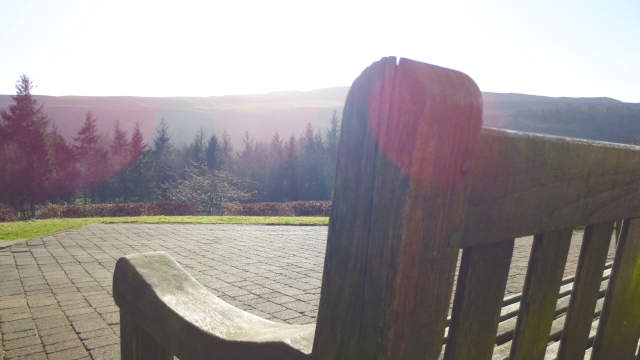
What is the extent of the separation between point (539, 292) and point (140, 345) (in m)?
1.18

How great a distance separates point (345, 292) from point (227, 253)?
672 centimetres

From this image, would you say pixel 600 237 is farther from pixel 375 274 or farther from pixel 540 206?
pixel 375 274

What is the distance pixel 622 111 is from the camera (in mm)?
42719

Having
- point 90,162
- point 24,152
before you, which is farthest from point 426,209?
point 90,162

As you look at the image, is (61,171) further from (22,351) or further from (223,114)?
(223,114)

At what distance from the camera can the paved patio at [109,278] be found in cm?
331

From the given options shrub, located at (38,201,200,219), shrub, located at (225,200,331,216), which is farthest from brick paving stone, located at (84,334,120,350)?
shrub, located at (225,200,331,216)

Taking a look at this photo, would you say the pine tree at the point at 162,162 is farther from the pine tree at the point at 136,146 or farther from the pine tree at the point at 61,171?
the pine tree at the point at 61,171

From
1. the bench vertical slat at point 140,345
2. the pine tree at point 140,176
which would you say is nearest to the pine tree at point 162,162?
the pine tree at point 140,176

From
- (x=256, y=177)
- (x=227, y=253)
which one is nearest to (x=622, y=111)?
(x=256, y=177)

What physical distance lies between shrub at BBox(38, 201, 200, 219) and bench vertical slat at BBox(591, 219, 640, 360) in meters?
19.0

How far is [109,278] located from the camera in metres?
5.18

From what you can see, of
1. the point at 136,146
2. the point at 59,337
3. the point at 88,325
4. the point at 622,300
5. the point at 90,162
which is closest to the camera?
the point at 622,300

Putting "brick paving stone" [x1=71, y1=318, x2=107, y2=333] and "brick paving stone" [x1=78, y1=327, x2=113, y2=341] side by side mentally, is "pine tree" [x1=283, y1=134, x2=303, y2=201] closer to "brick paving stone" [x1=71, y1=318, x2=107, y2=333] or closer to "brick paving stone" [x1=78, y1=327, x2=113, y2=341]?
"brick paving stone" [x1=71, y1=318, x2=107, y2=333]
